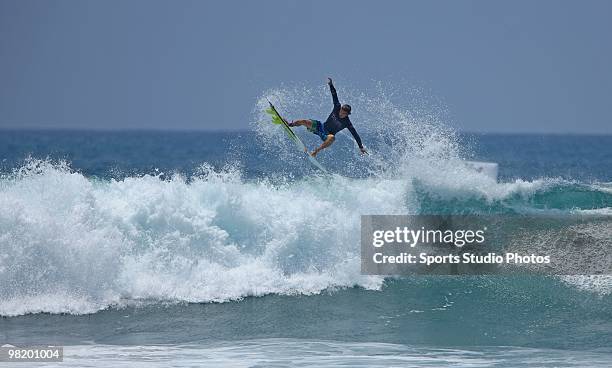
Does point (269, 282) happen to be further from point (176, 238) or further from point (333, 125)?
point (333, 125)

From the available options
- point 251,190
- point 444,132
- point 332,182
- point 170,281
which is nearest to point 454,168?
point 444,132

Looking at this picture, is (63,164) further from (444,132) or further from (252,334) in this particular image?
(444,132)

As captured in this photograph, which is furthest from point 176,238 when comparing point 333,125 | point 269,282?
point 333,125

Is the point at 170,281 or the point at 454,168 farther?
the point at 454,168

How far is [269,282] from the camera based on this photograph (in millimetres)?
14508

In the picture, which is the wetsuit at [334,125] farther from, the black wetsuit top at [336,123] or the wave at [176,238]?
the wave at [176,238]

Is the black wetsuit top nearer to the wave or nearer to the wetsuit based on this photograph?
the wetsuit

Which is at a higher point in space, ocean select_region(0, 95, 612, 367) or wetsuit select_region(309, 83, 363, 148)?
wetsuit select_region(309, 83, 363, 148)

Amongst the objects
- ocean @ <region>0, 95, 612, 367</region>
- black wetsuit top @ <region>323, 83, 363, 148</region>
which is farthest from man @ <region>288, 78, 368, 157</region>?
ocean @ <region>0, 95, 612, 367</region>

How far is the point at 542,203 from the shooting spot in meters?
19.2

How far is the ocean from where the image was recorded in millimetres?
11484

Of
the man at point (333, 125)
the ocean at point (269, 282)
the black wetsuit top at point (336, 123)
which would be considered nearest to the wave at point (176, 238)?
the ocean at point (269, 282)

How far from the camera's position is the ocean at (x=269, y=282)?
11484mm

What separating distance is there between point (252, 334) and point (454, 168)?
23.9 ft
